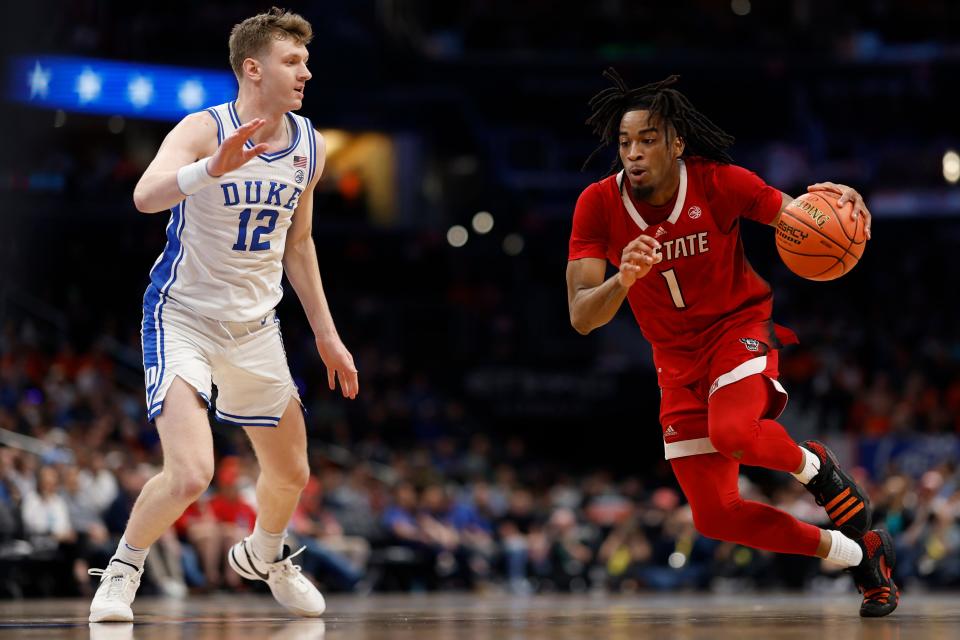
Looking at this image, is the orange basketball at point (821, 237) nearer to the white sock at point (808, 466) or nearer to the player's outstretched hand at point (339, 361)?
the white sock at point (808, 466)

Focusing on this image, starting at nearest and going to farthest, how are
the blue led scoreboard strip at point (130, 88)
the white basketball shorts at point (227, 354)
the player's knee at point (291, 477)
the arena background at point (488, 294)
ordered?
the white basketball shorts at point (227, 354)
the player's knee at point (291, 477)
the arena background at point (488, 294)
the blue led scoreboard strip at point (130, 88)

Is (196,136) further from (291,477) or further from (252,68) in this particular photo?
(291,477)

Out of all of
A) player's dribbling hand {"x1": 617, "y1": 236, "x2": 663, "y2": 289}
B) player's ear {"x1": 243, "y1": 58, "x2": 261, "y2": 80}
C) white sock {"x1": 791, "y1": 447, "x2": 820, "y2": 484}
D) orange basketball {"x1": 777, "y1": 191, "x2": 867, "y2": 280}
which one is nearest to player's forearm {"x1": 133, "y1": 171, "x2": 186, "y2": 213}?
player's ear {"x1": 243, "y1": 58, "x2": 261, "y2": 80}

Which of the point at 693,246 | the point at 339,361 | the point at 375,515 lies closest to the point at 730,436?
the point at 693,246

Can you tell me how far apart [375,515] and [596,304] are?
33.2 ft

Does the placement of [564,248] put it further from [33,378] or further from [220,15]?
[33,378]

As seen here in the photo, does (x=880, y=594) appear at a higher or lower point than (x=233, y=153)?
lower

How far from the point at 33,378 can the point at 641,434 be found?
1055 cm

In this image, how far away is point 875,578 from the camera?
5984 mm

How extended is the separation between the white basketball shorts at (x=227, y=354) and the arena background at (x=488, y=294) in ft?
20.8

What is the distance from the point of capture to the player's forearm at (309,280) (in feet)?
20.7

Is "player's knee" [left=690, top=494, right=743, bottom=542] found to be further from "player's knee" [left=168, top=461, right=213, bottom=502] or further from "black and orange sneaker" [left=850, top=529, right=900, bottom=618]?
"player's knee" [left=168, top=461, right=213, bottom=502]

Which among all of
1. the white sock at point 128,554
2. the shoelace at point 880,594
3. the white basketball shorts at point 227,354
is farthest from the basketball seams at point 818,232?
the white sock at point 128,554

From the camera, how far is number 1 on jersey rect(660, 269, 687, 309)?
19.6 ft
